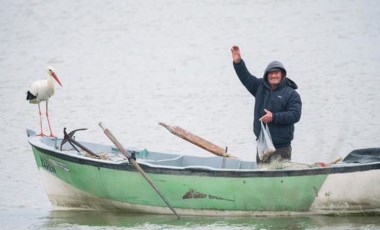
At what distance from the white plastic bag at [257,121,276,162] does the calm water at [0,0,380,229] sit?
809mm

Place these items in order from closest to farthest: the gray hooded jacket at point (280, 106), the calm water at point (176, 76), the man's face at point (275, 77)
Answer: the gray hooded jacket at point (280, 106), the man's face at point (275, 77), the calm water at point (176, 76)

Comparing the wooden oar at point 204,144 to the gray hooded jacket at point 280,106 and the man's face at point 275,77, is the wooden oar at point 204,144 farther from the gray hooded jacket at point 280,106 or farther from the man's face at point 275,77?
the man's face at point 275,77

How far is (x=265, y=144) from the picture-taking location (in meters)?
13.5

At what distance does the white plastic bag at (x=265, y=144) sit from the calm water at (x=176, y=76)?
809mm

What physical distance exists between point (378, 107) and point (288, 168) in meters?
8.69

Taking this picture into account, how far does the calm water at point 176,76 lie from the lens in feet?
54.8

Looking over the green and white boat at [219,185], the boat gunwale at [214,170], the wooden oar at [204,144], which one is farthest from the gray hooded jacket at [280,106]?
the wooden oar at [204,144]

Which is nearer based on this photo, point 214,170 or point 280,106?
point 214,170

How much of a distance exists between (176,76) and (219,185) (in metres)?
13.8

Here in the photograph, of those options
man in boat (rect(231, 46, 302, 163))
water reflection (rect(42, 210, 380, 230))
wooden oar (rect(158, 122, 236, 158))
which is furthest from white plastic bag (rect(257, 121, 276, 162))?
wooden oar (rect(158, 122, 236, 158))

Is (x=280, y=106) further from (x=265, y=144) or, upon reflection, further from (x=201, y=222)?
(x=201, y=222)

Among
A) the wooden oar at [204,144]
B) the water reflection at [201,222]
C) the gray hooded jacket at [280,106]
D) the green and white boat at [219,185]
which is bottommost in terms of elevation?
the water reflection at [201,222]

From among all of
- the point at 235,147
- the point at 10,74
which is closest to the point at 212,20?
Result: the point at 10,74

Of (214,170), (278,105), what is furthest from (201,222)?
(278,105)
